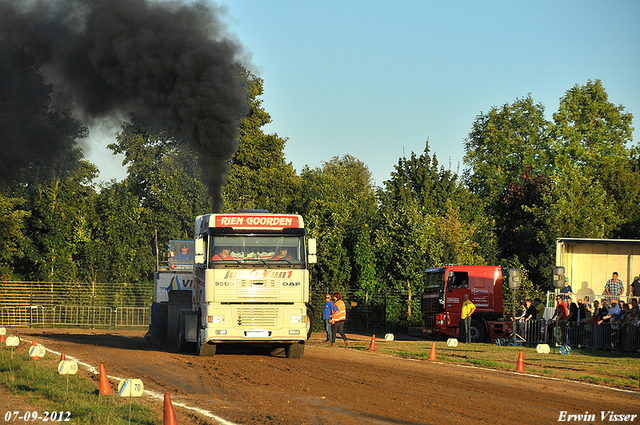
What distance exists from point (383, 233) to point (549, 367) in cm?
2443

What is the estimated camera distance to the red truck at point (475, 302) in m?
30.1

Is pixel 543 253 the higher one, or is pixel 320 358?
pixel 543 253

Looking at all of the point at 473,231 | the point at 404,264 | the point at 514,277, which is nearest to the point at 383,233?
the point at 404,264

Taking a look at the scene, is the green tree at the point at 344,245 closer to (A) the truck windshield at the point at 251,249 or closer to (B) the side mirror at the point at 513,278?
(B) the side mirror at the point at 513,278

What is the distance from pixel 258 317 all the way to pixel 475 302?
1496 cm

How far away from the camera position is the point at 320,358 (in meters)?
19.5

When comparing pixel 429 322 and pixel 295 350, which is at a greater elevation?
pixel 295 350

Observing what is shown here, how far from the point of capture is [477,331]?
98.9ft

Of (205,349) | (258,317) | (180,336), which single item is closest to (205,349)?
(205,349)

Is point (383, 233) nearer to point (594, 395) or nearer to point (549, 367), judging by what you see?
point (549, 367)

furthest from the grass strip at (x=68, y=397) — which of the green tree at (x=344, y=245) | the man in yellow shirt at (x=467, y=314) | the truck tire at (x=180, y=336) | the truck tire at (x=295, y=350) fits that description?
the green tree at (x=344, y=245)

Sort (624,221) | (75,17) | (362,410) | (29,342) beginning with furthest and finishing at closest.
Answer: (624,221)
(29,342)
(75,17)
(362,410)

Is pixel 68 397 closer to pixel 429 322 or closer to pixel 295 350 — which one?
pixel 295 350

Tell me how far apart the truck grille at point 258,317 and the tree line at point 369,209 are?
1824cm
